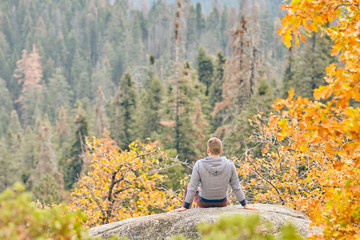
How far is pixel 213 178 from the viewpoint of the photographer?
594 centimetres

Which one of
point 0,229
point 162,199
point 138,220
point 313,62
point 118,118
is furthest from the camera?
point 118,118

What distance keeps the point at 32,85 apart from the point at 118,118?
2531 inches

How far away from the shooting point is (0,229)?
2604mm

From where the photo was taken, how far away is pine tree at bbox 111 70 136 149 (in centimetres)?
3778

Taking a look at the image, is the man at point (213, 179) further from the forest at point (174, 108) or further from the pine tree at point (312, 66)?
the pine tree at point (312, 66)

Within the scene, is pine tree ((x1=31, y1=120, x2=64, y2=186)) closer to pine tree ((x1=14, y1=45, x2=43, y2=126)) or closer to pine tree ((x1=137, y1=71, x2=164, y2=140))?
pine tree ((x1=137, y1=71, x2=164, y2=140))

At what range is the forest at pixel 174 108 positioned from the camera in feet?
14.4

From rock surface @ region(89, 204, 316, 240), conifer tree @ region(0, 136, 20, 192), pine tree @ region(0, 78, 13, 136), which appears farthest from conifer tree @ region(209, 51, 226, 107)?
pine tree @ region(0, 78, 13, 136)

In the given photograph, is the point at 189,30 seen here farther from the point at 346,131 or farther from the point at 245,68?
the point at 346,131

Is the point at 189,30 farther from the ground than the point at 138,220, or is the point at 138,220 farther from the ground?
the point at 189,30

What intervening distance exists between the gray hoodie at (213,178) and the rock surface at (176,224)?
271 mm

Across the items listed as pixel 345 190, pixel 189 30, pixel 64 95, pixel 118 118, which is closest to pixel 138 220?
pixel 345 190

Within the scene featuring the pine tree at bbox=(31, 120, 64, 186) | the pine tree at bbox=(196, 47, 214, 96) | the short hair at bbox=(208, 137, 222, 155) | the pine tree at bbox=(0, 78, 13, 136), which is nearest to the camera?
the short hair at bbox=(208, 137, 222, 155)

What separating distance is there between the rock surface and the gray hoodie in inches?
10.7
